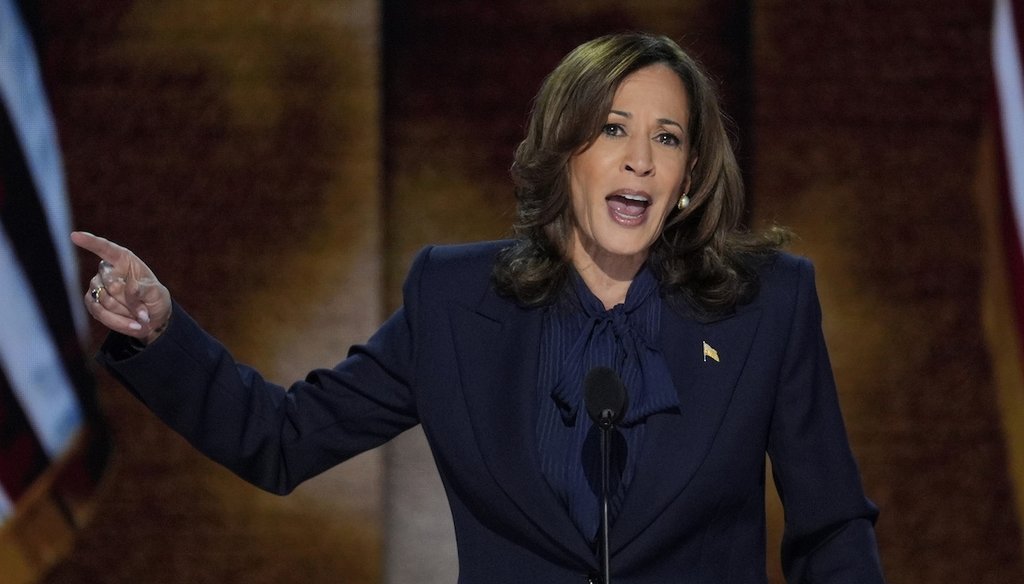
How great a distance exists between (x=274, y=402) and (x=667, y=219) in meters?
0.60

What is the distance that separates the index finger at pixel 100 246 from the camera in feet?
4.84

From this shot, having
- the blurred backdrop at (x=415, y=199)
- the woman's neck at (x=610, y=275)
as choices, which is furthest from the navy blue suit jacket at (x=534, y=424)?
the blurred backdrop at (x=415, y=199)

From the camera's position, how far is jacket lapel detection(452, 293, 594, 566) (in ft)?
5.32

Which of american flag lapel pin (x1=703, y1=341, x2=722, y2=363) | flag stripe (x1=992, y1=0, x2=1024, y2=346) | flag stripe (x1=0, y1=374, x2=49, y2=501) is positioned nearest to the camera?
american flag lapel pin (x1=703, y1=341, x2=722, y2=363)

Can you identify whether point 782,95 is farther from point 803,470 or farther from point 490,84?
point 803,470

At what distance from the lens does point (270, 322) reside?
342 cm

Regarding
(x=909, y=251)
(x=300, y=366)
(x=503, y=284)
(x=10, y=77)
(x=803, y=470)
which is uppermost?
(x=503, y=284)

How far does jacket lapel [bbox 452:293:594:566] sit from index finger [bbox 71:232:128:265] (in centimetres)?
46

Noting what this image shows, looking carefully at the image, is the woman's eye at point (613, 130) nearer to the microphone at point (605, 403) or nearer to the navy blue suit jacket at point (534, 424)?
the navy blue suit jacket at point (534, 424)

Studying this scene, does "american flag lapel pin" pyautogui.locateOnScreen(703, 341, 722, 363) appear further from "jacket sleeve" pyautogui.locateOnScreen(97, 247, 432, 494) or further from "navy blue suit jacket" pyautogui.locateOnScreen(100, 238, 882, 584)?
"jacket sleeve" pyautogui.locateOnScreen(97, 247, 432, 494)

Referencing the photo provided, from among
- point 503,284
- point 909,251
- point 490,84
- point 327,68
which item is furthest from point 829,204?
point 503,284

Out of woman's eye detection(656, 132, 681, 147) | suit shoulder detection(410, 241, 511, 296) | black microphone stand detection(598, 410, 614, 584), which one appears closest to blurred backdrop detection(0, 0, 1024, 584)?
suit shoulder detection(410, 241, 511, 296)

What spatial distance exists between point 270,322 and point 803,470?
1.99 metres

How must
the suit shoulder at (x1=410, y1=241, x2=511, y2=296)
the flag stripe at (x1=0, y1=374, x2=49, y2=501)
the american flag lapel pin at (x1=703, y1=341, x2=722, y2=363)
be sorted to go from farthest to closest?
1. the flag stripe at (x1=0, y1=374, x2=49, y2=501)
2. the suit shoulder at (x1=410, y1=241, x2=511, y2=296)
3. the american flag lapel pin at (x1=703, y1=341, x2=722, y2=363)
